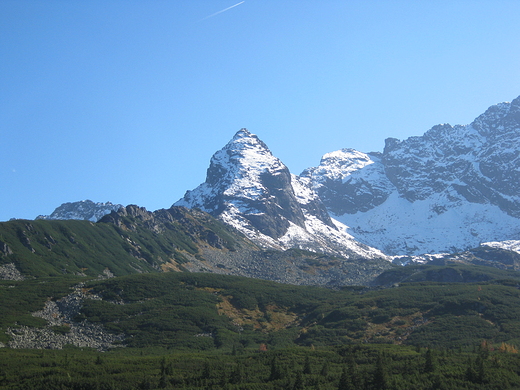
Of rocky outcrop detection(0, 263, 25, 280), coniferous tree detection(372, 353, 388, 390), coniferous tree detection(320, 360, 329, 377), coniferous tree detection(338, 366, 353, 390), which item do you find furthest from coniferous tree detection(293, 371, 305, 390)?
rocky outcrop detection(0, 263, 25, 280)

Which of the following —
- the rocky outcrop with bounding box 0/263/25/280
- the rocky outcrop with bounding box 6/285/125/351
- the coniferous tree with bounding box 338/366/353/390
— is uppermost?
the rocky outcrop with bounding box 0/263/25/280

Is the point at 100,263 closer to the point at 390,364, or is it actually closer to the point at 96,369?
the point at 96,369

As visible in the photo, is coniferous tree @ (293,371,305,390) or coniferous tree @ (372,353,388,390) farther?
coniferous tree @ (293,371,305,390)

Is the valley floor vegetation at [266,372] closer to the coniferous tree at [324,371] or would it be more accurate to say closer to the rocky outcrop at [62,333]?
the coniferous tree at [324,371]

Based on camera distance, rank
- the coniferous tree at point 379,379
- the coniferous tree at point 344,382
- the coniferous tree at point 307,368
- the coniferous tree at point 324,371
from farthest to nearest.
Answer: the coniferous tree at point 307,368 → the coniferous tree at point 324,371 → the coniferous tree at point 379,379 → the coniferous tree at point 344,382

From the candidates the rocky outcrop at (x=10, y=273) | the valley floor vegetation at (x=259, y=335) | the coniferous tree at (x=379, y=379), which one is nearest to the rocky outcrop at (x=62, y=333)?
the valley floor vegetation at (x=259, y=335)

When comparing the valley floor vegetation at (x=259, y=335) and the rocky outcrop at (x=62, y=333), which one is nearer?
the valley floor vegetation at (x=259, y=335)

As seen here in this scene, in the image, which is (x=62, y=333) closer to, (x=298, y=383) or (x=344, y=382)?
(x=298, y=383)

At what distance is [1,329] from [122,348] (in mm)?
23376

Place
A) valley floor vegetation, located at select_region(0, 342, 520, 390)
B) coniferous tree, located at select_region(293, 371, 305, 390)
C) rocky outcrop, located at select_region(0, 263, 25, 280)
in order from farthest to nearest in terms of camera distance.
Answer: rocky outcrop, located at select_region(0, 263, 25, 280)
coniferous tree, located at select_region(293, 371, 305, 390)
valley floor vegetation, located at select_region(0, 342, 520, 390)

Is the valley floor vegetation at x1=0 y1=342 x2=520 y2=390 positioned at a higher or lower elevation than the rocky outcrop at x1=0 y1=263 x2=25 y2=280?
lower

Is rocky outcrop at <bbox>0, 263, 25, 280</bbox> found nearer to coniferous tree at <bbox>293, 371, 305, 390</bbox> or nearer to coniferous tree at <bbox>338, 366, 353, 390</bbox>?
coniferous tree at <bbox>293, 371, 305, 390</bbox>

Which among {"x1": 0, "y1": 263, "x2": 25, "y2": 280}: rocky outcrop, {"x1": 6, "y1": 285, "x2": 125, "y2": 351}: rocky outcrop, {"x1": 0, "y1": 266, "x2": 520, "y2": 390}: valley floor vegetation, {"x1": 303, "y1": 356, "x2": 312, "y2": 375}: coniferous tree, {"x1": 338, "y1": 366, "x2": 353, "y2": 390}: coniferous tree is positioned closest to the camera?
{"x1": 338, "y1": 366, "x2": 353, "y2": 390}: coniferous tree

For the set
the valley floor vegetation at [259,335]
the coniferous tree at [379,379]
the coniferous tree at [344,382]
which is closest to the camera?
the coniferous tree at [344,382]
